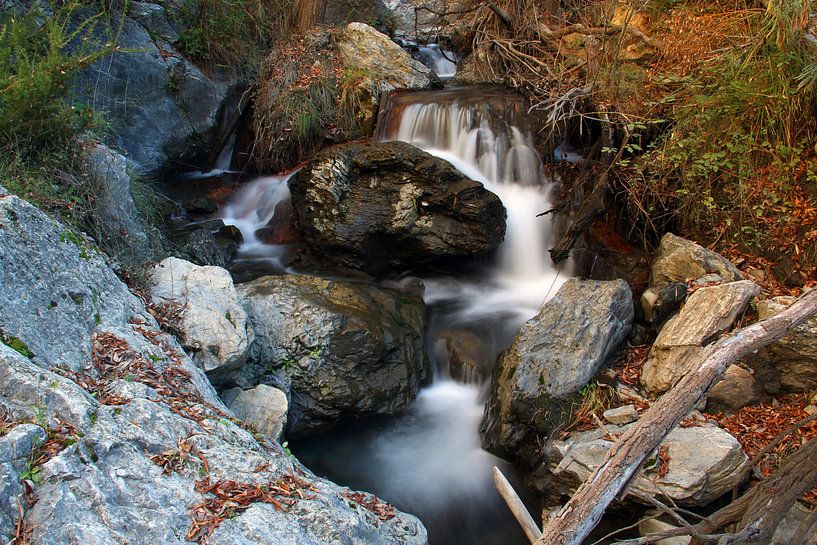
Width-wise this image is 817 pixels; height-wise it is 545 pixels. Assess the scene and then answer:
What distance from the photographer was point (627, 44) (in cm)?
723

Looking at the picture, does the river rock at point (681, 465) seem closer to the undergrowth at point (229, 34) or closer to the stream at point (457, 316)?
the stream at point (457, 316)

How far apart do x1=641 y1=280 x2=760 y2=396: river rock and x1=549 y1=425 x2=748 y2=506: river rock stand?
1.72 feet

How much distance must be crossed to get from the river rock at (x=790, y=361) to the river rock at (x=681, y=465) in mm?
735

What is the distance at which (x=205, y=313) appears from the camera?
14.5 ft

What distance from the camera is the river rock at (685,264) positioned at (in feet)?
17.0

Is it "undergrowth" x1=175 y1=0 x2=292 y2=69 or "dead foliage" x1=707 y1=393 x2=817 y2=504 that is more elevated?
"undergrowth" x1=175 y1=0 x2=292 y2=69

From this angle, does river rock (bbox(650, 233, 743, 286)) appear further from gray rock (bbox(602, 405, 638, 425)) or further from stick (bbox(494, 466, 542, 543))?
stick (bbox(494, 466, 542, 543))

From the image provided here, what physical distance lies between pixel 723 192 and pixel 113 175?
5.49m

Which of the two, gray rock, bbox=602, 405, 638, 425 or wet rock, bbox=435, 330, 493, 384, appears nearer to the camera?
gray rock, bbox=602, 405, 638, 425

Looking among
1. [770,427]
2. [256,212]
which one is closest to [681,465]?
[770,427]

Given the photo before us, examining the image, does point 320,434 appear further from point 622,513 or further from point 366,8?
point 366,8

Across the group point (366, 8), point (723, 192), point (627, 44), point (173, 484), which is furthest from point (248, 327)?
point (366, 8)

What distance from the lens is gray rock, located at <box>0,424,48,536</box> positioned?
2.08 m

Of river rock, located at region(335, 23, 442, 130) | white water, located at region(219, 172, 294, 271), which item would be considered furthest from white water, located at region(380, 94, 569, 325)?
white water, located at region(219, 172, 294, 271)
